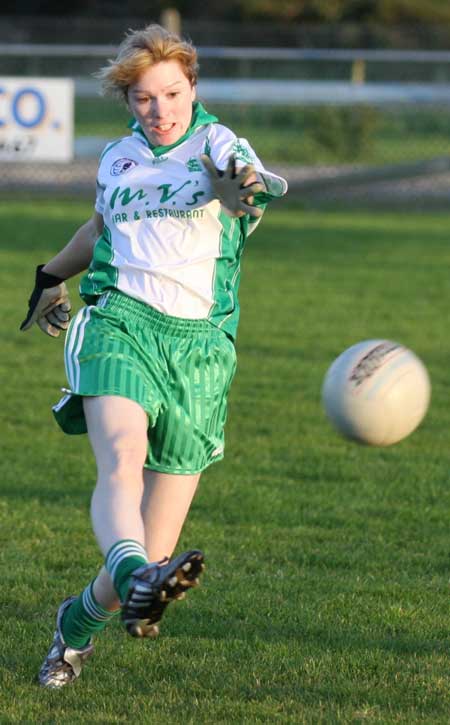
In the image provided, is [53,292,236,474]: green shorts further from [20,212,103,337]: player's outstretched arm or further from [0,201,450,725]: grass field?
[0,201,450,725]: grass field

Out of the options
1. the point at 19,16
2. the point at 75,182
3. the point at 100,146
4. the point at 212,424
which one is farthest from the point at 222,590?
the point at 19,16

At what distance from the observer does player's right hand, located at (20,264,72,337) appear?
14.8 ft

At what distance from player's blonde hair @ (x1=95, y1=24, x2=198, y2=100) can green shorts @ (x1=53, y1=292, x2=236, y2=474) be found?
0.63 meters

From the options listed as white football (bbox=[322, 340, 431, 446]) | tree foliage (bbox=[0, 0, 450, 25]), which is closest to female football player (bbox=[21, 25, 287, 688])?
white football (bbox=[322, 340, 431, 446])

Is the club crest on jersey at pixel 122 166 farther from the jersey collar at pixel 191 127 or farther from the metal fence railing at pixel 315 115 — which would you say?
the metal fence railing at pixel 315 115

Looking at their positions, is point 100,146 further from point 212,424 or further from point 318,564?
point 212,424

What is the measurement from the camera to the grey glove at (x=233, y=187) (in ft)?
12.3

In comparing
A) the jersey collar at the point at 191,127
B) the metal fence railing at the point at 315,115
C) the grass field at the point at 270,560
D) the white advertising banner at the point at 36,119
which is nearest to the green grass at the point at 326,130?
the metal fence railing at the point at 315,115

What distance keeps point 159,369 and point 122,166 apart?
0.66 m

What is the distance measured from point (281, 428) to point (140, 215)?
13.1 feet

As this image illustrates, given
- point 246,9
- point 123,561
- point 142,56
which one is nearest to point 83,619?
point 123,561

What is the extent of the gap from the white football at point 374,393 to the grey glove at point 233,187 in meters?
0.80

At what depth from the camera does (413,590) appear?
5133mm

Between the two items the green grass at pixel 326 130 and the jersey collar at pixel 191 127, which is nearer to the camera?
the jersey collar at pixel 191 127
